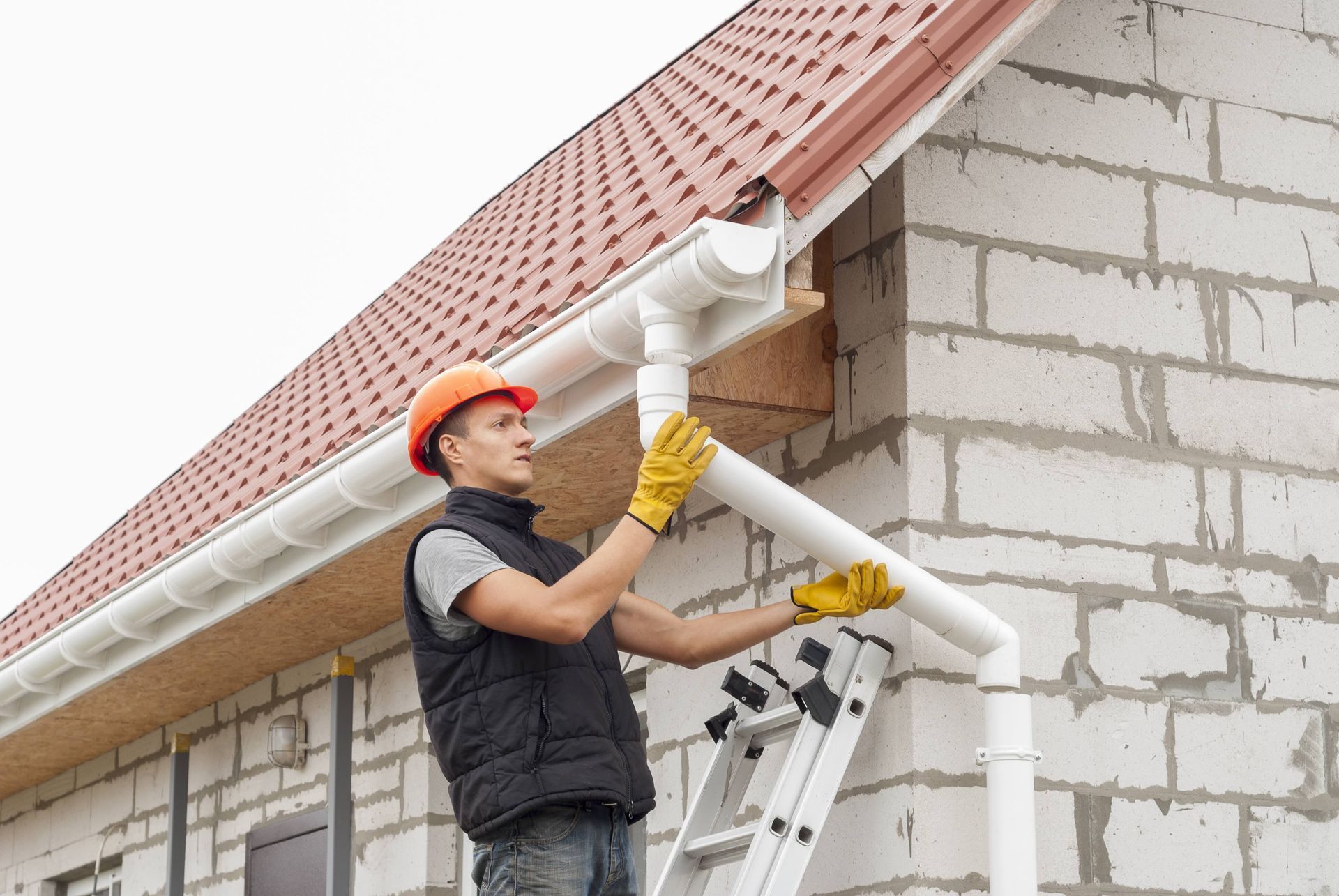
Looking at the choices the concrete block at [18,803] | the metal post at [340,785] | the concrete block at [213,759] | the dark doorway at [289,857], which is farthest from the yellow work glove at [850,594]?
the concrete block at [18,803]

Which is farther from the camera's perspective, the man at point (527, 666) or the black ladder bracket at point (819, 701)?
the black ladder bracket at point (819, 701)

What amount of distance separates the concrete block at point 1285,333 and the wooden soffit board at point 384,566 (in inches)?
45.8

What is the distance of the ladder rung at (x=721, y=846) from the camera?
427cm

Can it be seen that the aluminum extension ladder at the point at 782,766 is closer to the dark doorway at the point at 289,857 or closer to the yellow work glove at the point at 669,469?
the yellow work glove at the point at 669,469

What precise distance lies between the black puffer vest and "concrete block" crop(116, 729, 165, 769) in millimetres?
5306

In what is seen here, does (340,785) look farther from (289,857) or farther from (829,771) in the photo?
(829,771)

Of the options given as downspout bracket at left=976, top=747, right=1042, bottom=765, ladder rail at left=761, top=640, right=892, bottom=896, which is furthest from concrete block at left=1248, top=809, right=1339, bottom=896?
ladder rail at left=761, top=640, right=892, bottom=896

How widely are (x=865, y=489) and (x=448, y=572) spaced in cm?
132

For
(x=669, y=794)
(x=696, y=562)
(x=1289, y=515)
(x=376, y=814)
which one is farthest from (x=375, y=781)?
(x=1289, y=515)

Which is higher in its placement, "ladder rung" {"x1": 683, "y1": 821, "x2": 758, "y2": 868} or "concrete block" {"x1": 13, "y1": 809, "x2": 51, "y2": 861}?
"concrete block" {"x1": 13, "y1": 809, "x2": 51, "y2": 861}

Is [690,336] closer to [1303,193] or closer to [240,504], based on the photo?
[1303,193]

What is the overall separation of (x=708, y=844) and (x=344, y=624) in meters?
2.72

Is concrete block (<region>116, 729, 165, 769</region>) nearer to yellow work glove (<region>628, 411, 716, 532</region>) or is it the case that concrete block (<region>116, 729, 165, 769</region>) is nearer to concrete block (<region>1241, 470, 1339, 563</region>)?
yellow work glove (<region>628, 411, 716, 532</region>)

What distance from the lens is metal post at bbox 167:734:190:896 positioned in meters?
8.25
